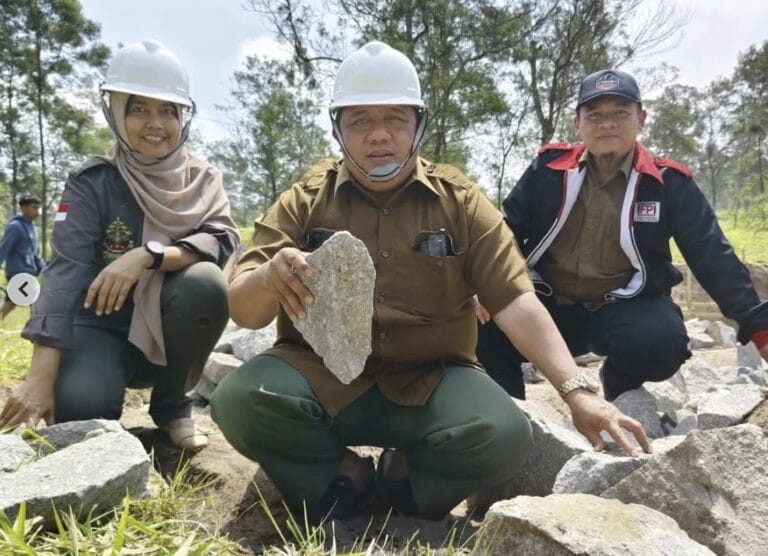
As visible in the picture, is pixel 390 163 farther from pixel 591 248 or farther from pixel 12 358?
pixel 12 358

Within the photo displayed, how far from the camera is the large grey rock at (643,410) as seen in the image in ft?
8.79

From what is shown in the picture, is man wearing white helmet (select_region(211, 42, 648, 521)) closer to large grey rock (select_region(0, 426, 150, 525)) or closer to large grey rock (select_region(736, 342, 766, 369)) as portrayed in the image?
large grey rock (select_region(0, 426, 150, 525))

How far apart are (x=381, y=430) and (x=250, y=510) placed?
1.74 feet

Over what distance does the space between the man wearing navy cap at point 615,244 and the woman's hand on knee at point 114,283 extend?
4.65 ft

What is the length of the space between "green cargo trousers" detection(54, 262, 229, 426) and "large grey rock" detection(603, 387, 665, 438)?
1.75 m

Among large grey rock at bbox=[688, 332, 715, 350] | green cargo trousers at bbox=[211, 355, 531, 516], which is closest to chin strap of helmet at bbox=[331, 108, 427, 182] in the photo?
green cargo trousers at bbox=[211, 355, 531, 516]

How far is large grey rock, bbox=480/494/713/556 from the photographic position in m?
1.29

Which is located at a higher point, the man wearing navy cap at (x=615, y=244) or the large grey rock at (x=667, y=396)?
the man wearing navy cap at (x=615, y=244)

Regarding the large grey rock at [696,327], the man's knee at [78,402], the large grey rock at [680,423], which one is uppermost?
the man's knee at [78,402]

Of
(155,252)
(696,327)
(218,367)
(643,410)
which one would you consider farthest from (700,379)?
(696,327)

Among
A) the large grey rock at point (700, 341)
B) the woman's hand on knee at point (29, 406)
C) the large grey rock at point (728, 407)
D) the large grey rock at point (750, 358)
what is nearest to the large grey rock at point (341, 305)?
the woman's hand on knee at point (29, 406)

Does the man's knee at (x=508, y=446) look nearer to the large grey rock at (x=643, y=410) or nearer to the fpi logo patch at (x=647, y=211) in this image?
the large grey rock at (x=643, y=410)

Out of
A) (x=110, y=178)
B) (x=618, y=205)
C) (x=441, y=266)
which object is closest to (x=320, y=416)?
(x=441, y=266)

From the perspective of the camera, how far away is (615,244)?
110 inches
